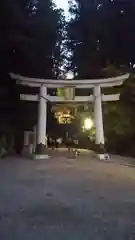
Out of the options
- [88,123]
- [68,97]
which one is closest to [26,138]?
[88,123]

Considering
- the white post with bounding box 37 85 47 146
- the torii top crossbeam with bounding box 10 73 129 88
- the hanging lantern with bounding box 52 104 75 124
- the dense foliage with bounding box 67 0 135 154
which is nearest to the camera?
the white post with bounding box 37 85 47 146

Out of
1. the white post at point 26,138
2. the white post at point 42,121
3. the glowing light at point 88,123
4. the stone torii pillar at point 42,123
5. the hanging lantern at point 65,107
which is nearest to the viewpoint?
the stone torii pillar at point 42,123

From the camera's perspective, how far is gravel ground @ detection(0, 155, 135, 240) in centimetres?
477

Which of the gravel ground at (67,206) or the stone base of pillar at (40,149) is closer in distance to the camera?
the gravel ground at (67,206)

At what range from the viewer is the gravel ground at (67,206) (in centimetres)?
477

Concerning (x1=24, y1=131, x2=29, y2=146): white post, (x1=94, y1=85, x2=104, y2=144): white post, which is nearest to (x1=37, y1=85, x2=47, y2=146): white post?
(x1=94, y1=85, x2=104, y2=144): white post

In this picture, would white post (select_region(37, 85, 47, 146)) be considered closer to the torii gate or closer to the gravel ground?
the torii gate

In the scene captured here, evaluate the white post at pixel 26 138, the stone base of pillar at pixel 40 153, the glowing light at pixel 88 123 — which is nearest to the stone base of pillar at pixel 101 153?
the stone base of pillar at pixel 40 153

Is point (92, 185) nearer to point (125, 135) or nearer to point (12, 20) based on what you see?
point (12, 20)

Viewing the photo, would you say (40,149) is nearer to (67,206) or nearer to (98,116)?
(98,116)

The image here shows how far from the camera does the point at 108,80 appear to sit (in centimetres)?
1802

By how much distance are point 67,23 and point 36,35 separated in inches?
302

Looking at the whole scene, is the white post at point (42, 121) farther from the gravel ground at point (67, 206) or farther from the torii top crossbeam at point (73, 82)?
the gravel ground at point (67, 206)

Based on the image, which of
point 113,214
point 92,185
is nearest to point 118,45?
point 92,185
